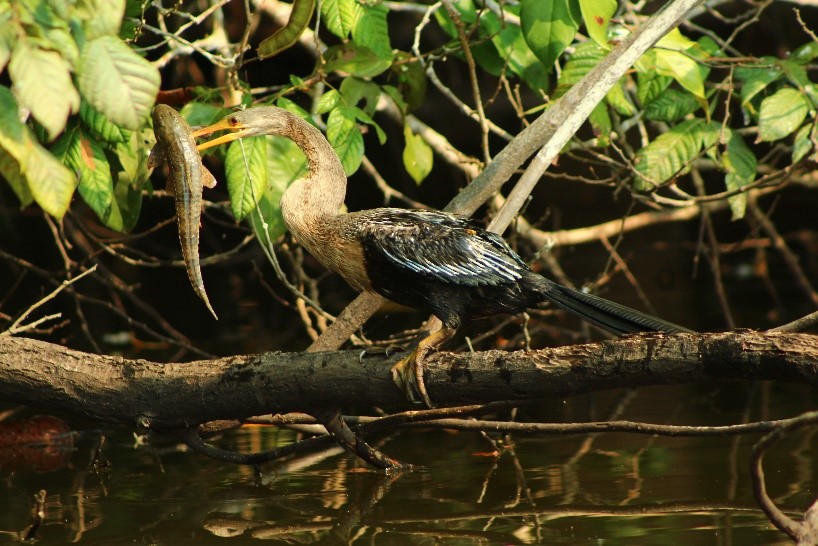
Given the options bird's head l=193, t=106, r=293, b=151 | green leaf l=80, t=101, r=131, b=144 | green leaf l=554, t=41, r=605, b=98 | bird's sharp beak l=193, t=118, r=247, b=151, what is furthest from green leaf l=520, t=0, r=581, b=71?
green leaf l=80, t=101, r=131, b=144

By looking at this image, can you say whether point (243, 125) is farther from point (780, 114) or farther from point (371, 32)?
point (780, 114)

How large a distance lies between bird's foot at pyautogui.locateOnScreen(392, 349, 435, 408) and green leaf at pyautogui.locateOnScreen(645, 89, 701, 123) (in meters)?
1.74

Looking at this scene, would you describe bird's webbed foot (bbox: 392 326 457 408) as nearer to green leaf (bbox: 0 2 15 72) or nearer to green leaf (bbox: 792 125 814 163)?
green leaf (bbox: 0 2 15 72)

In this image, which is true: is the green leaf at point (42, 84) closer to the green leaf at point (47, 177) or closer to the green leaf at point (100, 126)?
the green leaf at point (47, 177)

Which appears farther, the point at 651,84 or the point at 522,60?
the point at 522,60

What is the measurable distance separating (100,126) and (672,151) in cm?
215

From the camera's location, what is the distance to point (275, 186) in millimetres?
3746

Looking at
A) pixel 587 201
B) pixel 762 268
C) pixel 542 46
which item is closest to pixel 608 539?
pixel 542 46

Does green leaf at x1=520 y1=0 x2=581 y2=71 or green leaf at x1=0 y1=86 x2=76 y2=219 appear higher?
green leaf at x1=520 y1=0 x2=581 y2=71

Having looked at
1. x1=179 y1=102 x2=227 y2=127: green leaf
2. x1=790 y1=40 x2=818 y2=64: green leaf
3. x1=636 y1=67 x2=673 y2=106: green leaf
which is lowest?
x1=179 y1=102 x2=227 y2=127: green leaf

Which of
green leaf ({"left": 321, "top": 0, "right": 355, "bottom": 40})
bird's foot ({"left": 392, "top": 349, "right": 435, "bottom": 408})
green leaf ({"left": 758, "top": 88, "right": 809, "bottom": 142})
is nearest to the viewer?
bird's foot ({"left": 392, "top": 349, "right": 435, "bottom": 408})

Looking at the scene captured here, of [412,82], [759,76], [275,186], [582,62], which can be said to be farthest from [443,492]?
[759,76]

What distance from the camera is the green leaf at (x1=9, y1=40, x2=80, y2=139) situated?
1679mm

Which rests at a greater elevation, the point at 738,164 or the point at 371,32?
the point at 371,32
